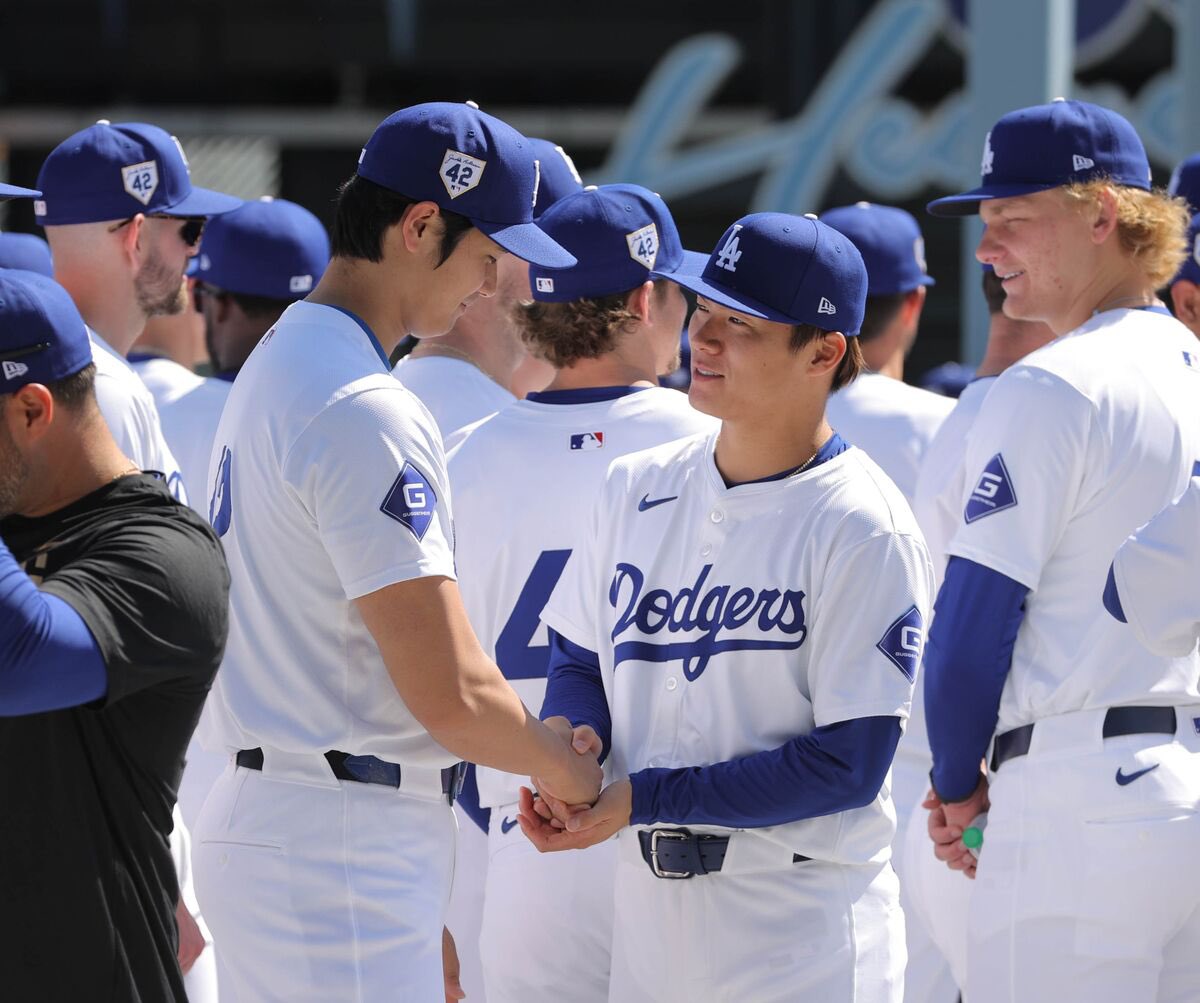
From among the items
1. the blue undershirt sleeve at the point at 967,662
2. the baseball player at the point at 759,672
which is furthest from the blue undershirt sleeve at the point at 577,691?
the blue undershirt sleeve at the point at 967,662

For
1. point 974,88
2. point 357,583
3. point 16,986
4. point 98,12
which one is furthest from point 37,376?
point 98,12

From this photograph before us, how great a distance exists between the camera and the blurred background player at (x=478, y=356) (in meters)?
4.36

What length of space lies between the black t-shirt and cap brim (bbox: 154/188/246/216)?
2.29 metres

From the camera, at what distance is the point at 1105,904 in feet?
10.8

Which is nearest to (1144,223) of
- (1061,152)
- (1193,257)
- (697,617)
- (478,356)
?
(1061,152)

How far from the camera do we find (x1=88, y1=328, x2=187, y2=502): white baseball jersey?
3.64 metres

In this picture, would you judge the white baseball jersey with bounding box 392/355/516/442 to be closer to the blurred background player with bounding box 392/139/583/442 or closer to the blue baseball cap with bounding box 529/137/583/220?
the blurred background player with bounding box 392/139/583/442

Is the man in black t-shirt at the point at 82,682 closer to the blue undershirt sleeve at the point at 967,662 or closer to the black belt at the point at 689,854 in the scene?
the black belt at the point at 689,854

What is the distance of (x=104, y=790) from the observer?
2316 mm

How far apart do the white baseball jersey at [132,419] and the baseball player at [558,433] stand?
0.63 meters

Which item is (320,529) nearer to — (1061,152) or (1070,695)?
(1070,695)

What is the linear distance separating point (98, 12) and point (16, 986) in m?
14.2

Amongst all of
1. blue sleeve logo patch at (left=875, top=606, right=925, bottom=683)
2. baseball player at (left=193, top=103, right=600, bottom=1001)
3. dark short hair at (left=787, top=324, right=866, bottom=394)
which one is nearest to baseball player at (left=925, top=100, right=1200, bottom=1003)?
dark short hair at (left=787, top=324, right=866, bottom=394)

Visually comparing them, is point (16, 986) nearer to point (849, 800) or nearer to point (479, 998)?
point (849, 800)
